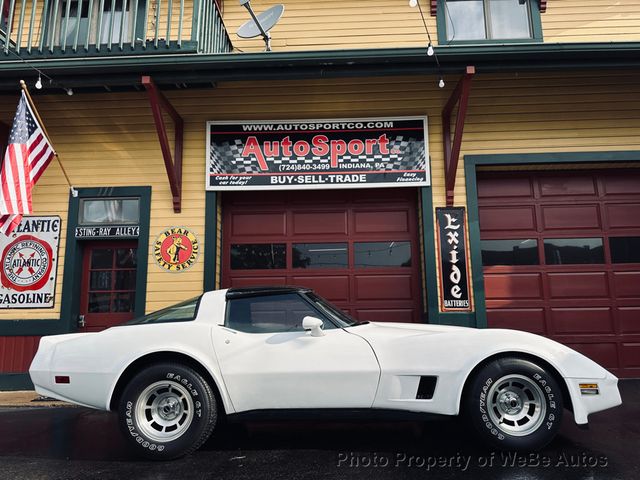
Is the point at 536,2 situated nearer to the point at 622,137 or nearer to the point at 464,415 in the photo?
the point at 622,137

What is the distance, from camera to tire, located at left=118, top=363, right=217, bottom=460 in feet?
10.6

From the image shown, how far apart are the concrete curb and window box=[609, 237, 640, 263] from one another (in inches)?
315

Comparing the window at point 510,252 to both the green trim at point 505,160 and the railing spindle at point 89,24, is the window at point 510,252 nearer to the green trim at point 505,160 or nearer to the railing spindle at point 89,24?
the green trim at point 505,160

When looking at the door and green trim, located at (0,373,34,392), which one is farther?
the door

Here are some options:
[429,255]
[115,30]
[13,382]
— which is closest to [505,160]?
[429,255]

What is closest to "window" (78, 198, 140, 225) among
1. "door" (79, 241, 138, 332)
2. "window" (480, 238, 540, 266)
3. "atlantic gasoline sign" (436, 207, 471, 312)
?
"door" (79, 241, 138, 332)

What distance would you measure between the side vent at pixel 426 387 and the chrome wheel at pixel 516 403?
398mm

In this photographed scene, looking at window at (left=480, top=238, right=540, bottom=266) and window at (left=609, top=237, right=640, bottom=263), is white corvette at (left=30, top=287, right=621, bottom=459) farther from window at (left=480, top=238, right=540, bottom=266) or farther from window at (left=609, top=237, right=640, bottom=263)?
window at (left=609, top=237, right=640, bottom=263)

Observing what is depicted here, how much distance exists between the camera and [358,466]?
3.04m

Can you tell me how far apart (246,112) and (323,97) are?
1248 mm

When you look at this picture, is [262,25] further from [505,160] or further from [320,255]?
[505,160]

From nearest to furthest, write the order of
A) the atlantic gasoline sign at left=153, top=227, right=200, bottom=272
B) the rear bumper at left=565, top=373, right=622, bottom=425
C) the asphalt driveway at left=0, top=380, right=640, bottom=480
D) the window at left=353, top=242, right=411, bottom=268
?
1. the asphalt driveway at left=0, top=380, right=640, bottom=480
2. the rear bumper at left=565, top=373, right=622, bottom=425
3. the atlantic gasoline sign at left=153, top=227, right=200, bottom=272
4. the window at left=353, top=242, right=411, bottom=268

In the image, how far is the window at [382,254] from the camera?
685 centimetres

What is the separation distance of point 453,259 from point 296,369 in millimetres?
3872
